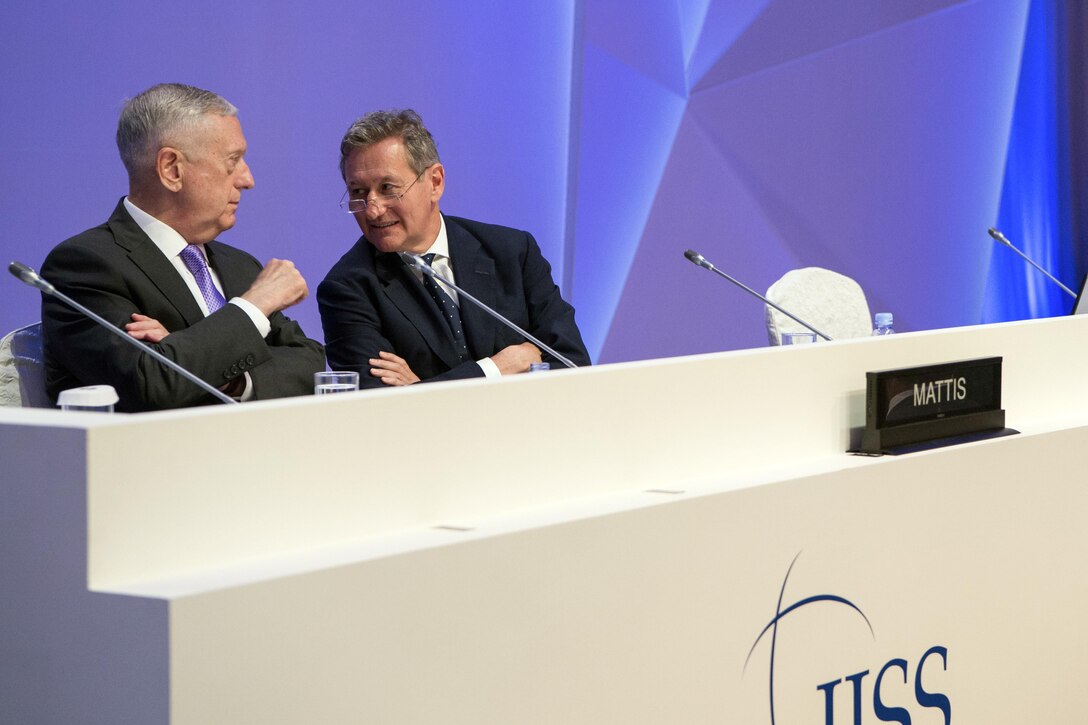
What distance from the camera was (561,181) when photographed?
472 cm

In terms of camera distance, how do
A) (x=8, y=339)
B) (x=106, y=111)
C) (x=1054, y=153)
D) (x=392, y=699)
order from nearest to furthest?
1. (x=392, y=699)
2. (x=8, y=339)
3. (x=106, y=111)
4. (x=1054, y=153)

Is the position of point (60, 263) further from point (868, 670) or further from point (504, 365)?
point (868, 670)

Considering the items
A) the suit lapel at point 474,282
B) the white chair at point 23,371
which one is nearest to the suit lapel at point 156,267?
the white chair at point 23,371

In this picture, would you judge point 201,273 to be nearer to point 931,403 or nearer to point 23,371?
point 23,371

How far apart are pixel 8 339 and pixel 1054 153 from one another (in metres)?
5.86

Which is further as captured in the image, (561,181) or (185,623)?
(561,181)

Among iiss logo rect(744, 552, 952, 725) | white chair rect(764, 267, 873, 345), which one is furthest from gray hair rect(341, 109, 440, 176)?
iiss logo rect(744, 552, 952, 725)

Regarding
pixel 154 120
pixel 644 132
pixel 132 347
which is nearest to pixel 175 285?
pixel 132 347

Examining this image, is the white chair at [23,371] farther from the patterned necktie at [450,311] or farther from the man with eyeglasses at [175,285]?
the patterned necktie at [450,311]

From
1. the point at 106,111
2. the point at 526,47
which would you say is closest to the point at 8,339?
the point at 106,111

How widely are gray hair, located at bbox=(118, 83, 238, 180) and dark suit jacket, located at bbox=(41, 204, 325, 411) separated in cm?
11

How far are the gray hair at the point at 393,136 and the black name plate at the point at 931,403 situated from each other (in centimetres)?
136

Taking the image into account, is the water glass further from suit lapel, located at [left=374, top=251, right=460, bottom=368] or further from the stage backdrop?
the stage backdrop

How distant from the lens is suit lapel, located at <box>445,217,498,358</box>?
9.57 feet
